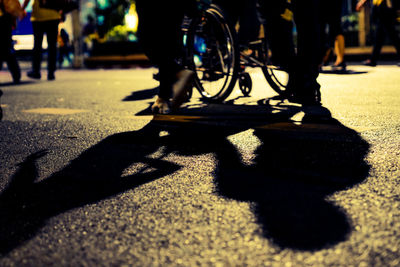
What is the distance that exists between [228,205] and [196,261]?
17.2 inches

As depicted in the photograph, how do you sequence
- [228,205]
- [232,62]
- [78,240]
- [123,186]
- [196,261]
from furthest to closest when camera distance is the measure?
[232,62] → [123,186] → [228,205] → [78,240] → [196,261]

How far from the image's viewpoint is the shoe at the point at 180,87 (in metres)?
3.43

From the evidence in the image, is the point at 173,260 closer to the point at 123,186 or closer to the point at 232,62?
the point at 123,186

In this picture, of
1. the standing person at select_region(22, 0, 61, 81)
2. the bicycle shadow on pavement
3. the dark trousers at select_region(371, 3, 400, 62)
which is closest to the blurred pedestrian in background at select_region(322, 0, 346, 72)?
the dark trousers at select_region(371, 3, 400, 62)

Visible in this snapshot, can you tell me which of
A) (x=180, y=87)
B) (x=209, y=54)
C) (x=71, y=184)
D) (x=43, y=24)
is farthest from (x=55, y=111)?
(x=43, y=24)

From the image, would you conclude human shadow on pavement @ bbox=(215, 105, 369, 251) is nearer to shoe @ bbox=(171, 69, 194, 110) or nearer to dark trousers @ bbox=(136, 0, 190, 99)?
shoe @ bbox=(171, 69, 194, 110)

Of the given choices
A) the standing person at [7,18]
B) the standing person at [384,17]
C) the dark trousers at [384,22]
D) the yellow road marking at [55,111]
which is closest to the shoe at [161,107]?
the yellow road marking at [55,111]

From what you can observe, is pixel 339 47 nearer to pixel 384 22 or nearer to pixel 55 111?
pixel 384 22

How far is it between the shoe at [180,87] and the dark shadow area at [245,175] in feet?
0.59

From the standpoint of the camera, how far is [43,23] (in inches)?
298

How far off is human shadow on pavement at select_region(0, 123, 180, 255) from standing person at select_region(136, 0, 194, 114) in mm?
632

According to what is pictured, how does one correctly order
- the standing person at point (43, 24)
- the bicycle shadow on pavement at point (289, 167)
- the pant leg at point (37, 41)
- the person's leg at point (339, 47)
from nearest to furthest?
the bicycle shadow on pavement at point (289, 167)
the standing person at point (43, 24)
the pant leg at point (37, 41)
the person's leg at point (339, 47)

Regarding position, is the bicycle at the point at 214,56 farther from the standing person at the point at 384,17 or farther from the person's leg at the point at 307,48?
the standing person at the point at 384,17

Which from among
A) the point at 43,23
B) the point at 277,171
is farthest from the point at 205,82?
the point at 43,23
